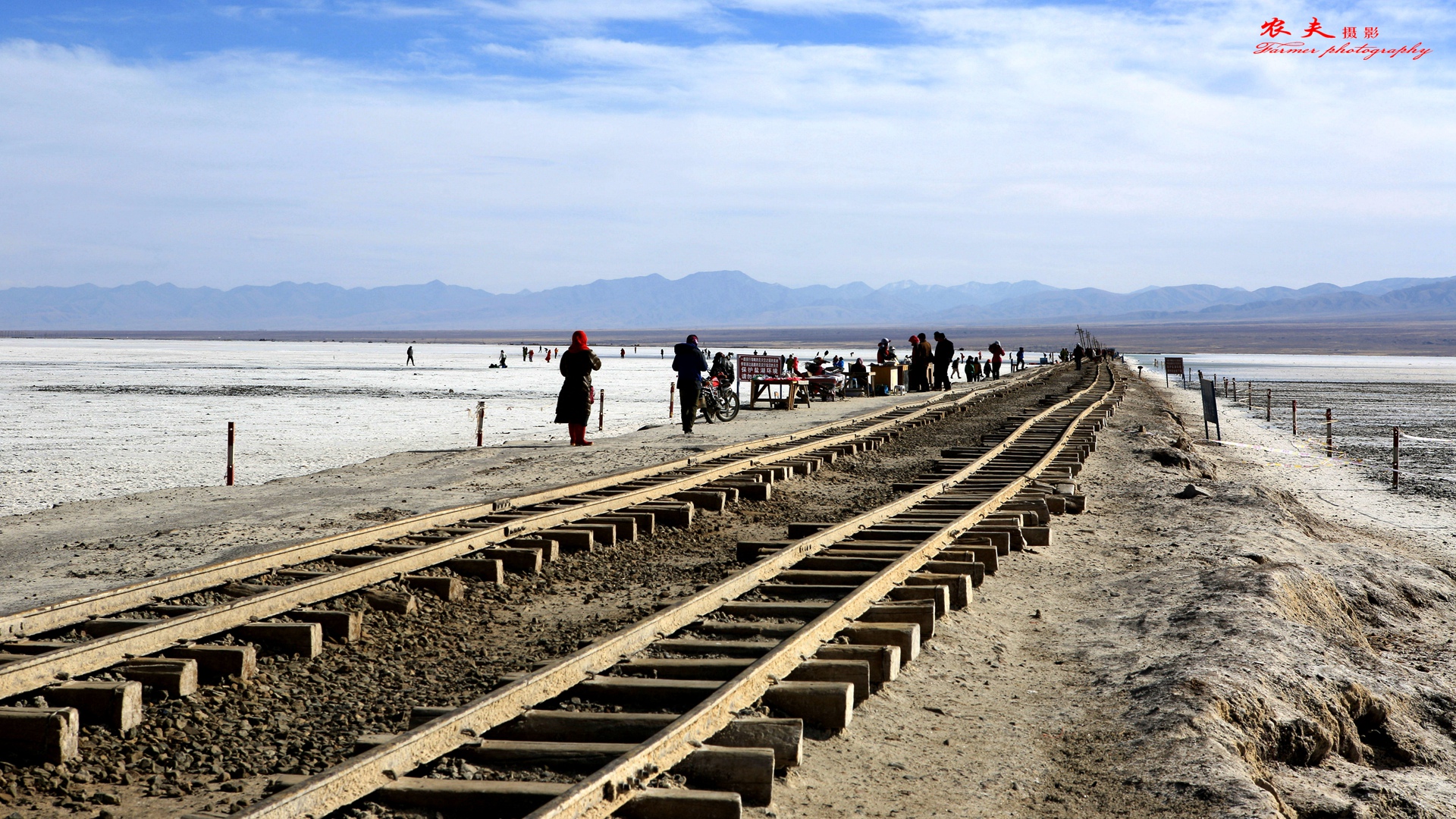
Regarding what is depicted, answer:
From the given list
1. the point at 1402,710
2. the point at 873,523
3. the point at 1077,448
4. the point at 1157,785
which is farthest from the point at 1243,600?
the point at 1077,448

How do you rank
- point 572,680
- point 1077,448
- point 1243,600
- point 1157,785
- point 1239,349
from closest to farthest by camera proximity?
point 1157,785, point 572,680, point 1243,600, point 1077,448, point 1239,349

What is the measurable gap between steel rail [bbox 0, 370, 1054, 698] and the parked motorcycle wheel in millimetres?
13865

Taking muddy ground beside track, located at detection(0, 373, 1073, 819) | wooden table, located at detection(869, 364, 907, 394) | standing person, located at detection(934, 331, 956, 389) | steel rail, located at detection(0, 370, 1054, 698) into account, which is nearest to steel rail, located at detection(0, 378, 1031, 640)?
steel rail, located at detection(0, 370, 1054, 698)

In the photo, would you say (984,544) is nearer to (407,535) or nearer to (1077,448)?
(407,535)

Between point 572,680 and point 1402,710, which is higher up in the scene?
point 572,680

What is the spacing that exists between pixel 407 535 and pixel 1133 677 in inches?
203

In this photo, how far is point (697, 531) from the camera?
10.6 meters

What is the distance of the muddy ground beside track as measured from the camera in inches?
173

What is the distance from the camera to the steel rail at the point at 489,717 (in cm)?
371

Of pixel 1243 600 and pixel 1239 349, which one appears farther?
pixel 1239 349

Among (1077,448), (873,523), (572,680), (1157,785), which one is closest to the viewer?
(1157,785)

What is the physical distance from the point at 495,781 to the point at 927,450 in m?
15.2

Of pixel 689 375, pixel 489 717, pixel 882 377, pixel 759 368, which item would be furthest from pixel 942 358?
pixel 489 717

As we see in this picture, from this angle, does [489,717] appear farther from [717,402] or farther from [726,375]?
[726,375]
